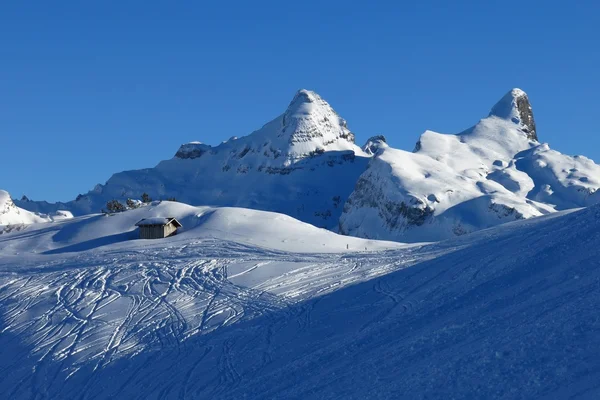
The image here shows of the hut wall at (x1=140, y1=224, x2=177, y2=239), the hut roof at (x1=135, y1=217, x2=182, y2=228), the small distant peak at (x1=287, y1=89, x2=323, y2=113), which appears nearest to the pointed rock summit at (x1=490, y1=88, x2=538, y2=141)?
the small distant peak at (x1=287, y1=89, x2=323, y2=113)

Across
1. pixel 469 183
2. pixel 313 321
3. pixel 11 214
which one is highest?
pixel 11 214

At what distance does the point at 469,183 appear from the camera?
350 feet

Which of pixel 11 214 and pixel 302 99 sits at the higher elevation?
pixel 302 99

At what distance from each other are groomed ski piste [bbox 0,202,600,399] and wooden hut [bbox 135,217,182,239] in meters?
6.66

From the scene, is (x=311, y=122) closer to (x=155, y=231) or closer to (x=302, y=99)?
(x=302, y=99)

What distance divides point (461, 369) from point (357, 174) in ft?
445

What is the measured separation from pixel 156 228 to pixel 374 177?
61.6 metres

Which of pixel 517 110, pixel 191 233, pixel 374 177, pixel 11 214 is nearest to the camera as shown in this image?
pixel 191 233

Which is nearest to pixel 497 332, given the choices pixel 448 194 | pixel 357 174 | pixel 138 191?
pixel 448 194

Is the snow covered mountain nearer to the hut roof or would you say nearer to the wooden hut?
the hut roof

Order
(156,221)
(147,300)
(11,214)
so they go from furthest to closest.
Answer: (11,214)
(156,221)
(147,300)

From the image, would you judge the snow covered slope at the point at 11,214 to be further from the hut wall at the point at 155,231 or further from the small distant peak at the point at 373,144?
the hut wall at the point at 155,231

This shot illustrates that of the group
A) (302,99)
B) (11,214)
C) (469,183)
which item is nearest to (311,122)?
(302,99)

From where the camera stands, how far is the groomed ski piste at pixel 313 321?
17.2m
